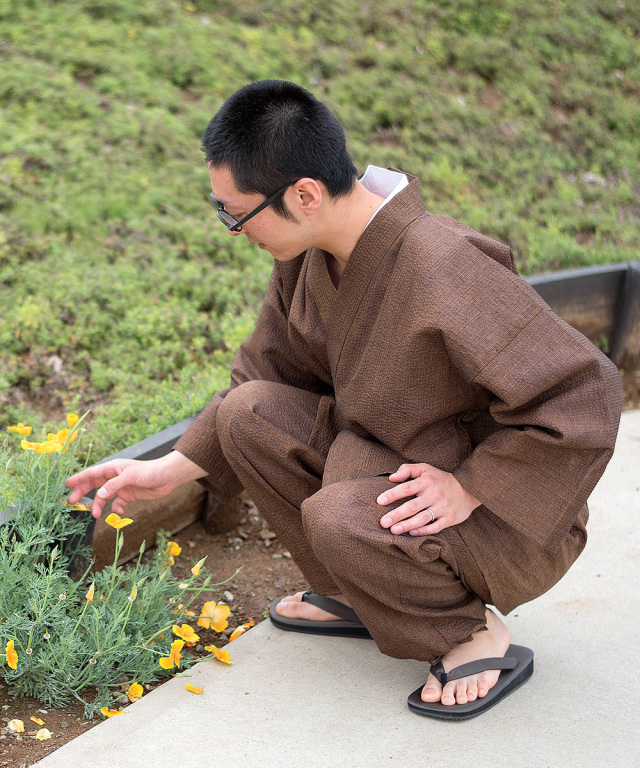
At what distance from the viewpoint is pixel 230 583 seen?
98.7 inches

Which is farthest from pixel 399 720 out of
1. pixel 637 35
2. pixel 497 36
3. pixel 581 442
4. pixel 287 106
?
pixel 637 35

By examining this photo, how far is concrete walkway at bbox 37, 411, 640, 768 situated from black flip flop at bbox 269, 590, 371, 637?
0.02 meters

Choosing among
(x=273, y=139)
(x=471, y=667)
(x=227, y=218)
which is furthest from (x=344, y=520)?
(x=273, y=139)

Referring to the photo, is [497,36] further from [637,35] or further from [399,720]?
[399,720]

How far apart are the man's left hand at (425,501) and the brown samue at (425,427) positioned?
0.03 metres

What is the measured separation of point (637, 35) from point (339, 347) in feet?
19.6

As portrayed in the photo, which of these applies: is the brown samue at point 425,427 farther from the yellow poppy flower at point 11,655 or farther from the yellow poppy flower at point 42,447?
the yellow poppy flower at point 11,655

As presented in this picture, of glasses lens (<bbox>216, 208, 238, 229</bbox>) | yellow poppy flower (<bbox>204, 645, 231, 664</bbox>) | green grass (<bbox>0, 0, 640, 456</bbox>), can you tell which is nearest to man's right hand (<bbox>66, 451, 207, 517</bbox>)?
yellow poppy flower (<bbox>204, 645, 231, 664</bbox>)

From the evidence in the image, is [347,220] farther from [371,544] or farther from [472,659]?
[472,659]

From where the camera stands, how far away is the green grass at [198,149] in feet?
10.9

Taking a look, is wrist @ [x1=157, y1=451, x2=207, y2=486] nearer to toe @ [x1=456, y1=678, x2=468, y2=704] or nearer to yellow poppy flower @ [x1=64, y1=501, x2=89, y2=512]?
yellow poppy flower @ [x1=64, y1=501, x2=89, y2=512]

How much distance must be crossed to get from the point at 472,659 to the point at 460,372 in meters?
0.70

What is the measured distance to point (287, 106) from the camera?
1793 millimetres

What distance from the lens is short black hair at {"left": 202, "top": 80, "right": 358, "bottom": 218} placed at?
177 cm
